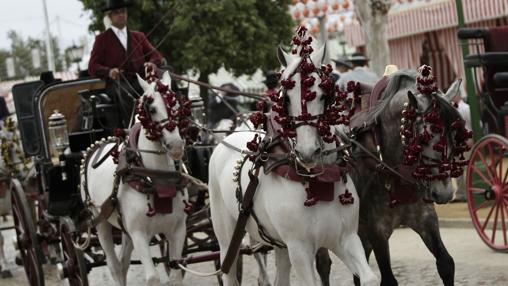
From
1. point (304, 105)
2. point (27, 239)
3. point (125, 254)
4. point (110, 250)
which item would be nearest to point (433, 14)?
point (27, 239)

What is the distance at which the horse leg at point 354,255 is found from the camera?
22.0ft

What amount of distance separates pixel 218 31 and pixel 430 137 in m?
18.8

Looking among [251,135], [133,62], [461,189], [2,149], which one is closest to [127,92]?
[133,62]

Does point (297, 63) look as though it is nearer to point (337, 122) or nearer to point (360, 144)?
point (337, 122)

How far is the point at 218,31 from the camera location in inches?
1027

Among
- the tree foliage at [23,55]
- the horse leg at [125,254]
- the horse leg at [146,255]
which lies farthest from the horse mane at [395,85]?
the tree foliage at [23,55]

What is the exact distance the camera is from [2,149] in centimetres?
1395

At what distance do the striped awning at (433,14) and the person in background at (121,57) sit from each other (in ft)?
37.4

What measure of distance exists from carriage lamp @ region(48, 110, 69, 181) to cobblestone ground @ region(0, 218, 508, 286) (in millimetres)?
1542

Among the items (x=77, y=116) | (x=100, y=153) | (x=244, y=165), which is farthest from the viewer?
(x=77, y=116)

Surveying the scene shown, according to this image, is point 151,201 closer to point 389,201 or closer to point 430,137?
point 389,201

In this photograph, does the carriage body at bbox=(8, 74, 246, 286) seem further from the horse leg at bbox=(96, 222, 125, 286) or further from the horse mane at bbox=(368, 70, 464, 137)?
the horse mane at bbox=(368, 70, 464, 137)

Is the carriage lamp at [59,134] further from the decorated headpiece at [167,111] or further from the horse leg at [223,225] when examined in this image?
the horse leg at [223,225]

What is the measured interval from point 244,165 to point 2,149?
6.92 meters
